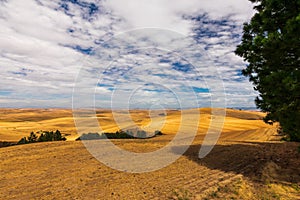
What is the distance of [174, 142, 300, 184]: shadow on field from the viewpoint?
8961 millimetres

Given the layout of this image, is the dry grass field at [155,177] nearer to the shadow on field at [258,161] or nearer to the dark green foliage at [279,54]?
the shadow on field at [258,161]

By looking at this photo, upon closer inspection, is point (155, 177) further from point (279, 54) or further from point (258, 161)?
point (279, 54)

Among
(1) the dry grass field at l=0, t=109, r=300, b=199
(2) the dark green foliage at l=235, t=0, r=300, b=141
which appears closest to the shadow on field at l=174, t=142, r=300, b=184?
(1) the dry grass field at l=0, t=109, r=300, b=199

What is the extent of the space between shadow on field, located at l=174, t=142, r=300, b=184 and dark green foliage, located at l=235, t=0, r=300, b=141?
5.78 ft

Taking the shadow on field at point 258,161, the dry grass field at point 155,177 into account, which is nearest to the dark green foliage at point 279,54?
the shadow on field at point 258,161

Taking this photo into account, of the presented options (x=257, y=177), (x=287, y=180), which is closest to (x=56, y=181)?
(x=257, y=177)

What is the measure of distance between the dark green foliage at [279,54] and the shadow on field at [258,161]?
5.78 feet

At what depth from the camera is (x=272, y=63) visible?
30.7 ft

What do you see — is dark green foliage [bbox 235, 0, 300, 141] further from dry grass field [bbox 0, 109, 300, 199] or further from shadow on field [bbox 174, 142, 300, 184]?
dry grass field [bbox 0, 109, 300, 199]

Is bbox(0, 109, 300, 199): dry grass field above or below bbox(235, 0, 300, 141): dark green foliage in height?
below

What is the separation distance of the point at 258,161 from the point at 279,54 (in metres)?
5.27

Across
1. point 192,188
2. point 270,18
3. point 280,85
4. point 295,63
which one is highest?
point 270,18

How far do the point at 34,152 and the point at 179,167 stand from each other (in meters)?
7.97

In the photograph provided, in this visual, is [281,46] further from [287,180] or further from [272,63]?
[287,180]
